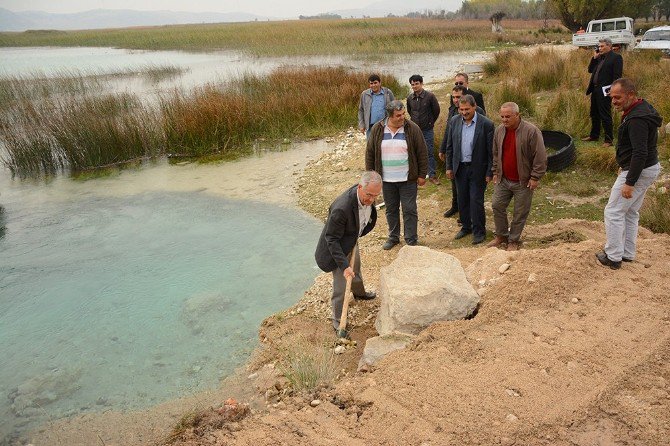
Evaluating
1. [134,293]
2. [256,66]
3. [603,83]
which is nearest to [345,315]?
[134,293]

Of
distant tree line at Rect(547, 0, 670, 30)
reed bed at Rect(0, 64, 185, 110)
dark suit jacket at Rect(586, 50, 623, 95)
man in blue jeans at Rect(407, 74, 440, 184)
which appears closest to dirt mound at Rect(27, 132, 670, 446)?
man in blue jeans at Rect(407, 74, 440, 184)

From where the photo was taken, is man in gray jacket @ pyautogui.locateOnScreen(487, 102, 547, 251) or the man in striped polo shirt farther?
the man in striped polo shirt

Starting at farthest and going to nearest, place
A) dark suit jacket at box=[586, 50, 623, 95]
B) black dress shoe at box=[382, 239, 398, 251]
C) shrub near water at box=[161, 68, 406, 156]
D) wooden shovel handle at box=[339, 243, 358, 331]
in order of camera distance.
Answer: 1. shrub near water at box=[161, 68, 406, 156]
2. dark suit jacket at box=[586, 50, 623, 95]
3. black dress shoe at box=[382, 239, 398, 251]
4. wooden shovel handle at box=[339, 243, 358, 331]

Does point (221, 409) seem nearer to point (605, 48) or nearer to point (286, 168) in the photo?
point (286, 168)

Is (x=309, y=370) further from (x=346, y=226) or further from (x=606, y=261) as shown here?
(x=606, y=261)

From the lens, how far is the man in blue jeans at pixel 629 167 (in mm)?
3582

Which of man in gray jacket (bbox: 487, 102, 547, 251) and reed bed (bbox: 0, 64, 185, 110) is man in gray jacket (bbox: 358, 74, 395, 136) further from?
reed bed (bbox: 0, 64, 185, 110)

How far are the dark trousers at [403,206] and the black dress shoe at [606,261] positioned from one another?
186cm

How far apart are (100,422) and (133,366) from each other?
0.64 meters

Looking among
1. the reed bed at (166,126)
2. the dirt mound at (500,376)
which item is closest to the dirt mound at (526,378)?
the dirt mound at (500,376)

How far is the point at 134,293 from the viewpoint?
5438 millimetres

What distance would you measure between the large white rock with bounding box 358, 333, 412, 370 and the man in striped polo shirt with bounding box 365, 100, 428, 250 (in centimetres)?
192

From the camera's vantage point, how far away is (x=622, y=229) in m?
3.84

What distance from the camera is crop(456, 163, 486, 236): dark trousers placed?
5.20 m
